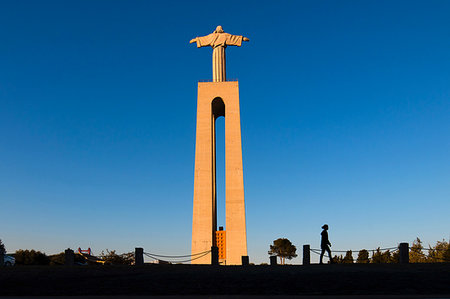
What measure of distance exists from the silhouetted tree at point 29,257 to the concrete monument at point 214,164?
1639 cm

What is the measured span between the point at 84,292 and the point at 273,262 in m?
14.9

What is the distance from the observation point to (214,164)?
46.0 m

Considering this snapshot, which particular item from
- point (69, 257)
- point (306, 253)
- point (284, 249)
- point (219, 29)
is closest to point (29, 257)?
point (69, 257)

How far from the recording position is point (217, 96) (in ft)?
151

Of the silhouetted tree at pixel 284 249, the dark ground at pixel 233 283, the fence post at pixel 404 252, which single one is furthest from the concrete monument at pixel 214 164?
the silhouetted tree at pixel 284 249

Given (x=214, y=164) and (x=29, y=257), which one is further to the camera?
(x=214, y=164)

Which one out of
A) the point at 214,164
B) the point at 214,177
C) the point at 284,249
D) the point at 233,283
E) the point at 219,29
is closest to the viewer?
the point at 233,283

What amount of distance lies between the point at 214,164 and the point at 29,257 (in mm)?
20822

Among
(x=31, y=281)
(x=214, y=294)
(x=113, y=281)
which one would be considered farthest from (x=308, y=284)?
(x=31, y=281)

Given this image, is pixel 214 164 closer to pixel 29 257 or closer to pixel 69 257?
pixel 29 257

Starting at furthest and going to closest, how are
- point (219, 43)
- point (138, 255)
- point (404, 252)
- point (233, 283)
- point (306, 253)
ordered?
1. point (219, 43)
2. point (306, 253)
3. point (404, 252)
4. point (138, 255)
5. point (233, 283)

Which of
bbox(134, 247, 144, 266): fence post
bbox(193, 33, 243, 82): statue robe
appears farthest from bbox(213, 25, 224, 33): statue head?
bbox(134, 247, 144, 266): fence post

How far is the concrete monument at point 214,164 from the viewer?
41656 mm

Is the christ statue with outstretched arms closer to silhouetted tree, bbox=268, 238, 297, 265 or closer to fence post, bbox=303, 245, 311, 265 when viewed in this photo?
fence post, bbox=303, 245, 311, 265
